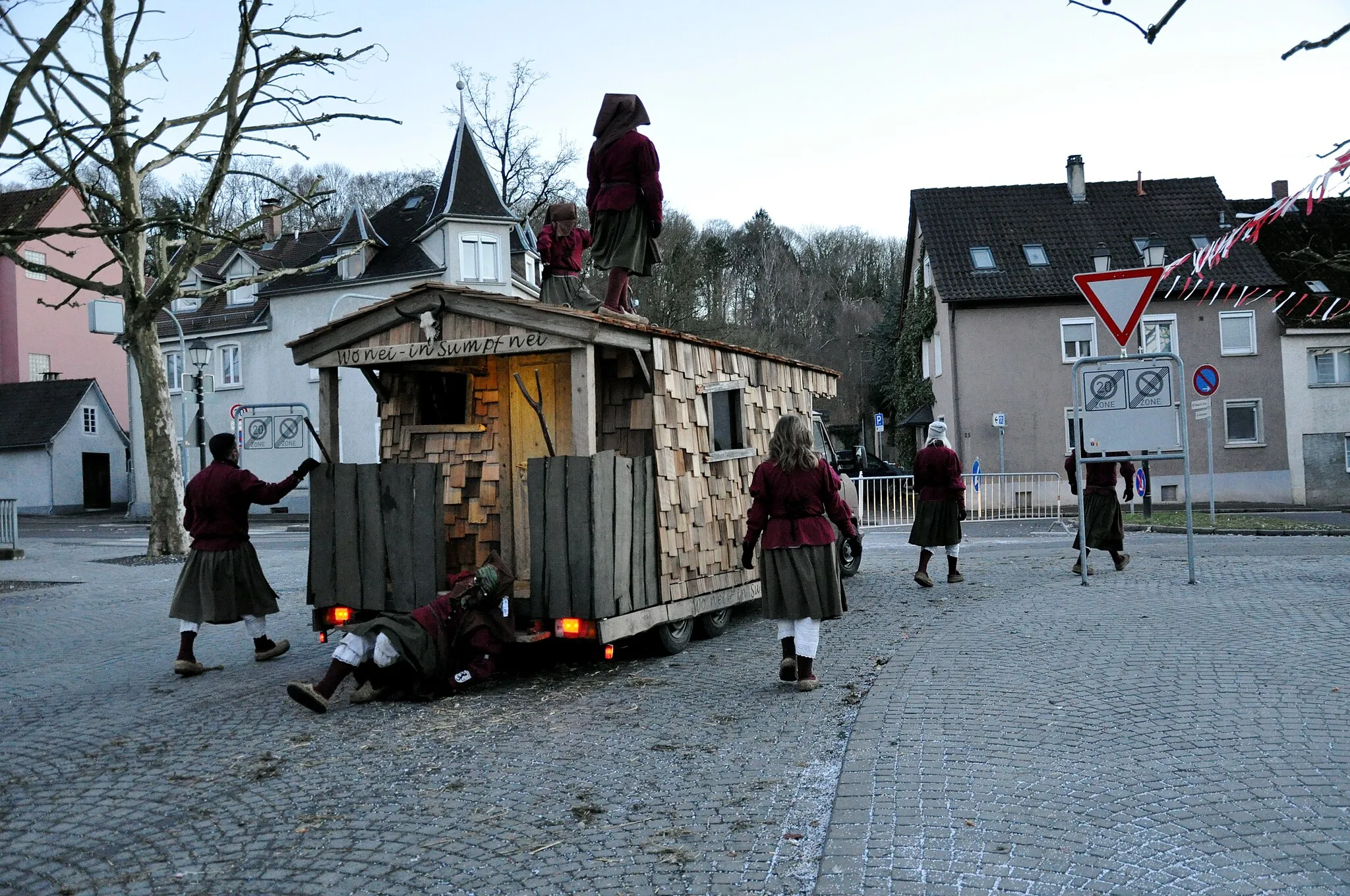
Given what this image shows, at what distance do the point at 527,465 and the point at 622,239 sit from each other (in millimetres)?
2350

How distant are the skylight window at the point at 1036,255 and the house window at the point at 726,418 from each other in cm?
2941

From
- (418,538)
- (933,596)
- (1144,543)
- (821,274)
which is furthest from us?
(821,274)

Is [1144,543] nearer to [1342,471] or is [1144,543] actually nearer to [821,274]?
[1342,471]

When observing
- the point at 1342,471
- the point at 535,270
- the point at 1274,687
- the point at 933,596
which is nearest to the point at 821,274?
the point at 535,270

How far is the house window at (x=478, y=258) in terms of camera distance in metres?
37.4

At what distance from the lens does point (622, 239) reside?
31.3 ft

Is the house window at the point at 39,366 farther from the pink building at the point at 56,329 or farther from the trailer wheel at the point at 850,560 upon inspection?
the trailer wheel at the point at 850,560

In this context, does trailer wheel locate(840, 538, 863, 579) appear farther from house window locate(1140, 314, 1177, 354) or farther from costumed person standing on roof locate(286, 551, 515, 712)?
house window locate(1140, 314, 1177, 354)

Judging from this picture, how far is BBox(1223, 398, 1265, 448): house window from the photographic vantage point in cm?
3581

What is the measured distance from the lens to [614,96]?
9.41 meters

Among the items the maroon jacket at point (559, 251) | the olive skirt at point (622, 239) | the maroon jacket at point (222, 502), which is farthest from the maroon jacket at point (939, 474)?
the maroon jacket at point (222, 502)

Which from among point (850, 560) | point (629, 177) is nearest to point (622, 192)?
point (629, 177)

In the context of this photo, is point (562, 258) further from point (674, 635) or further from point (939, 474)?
point (939, 474)

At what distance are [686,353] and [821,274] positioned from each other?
59765mm
